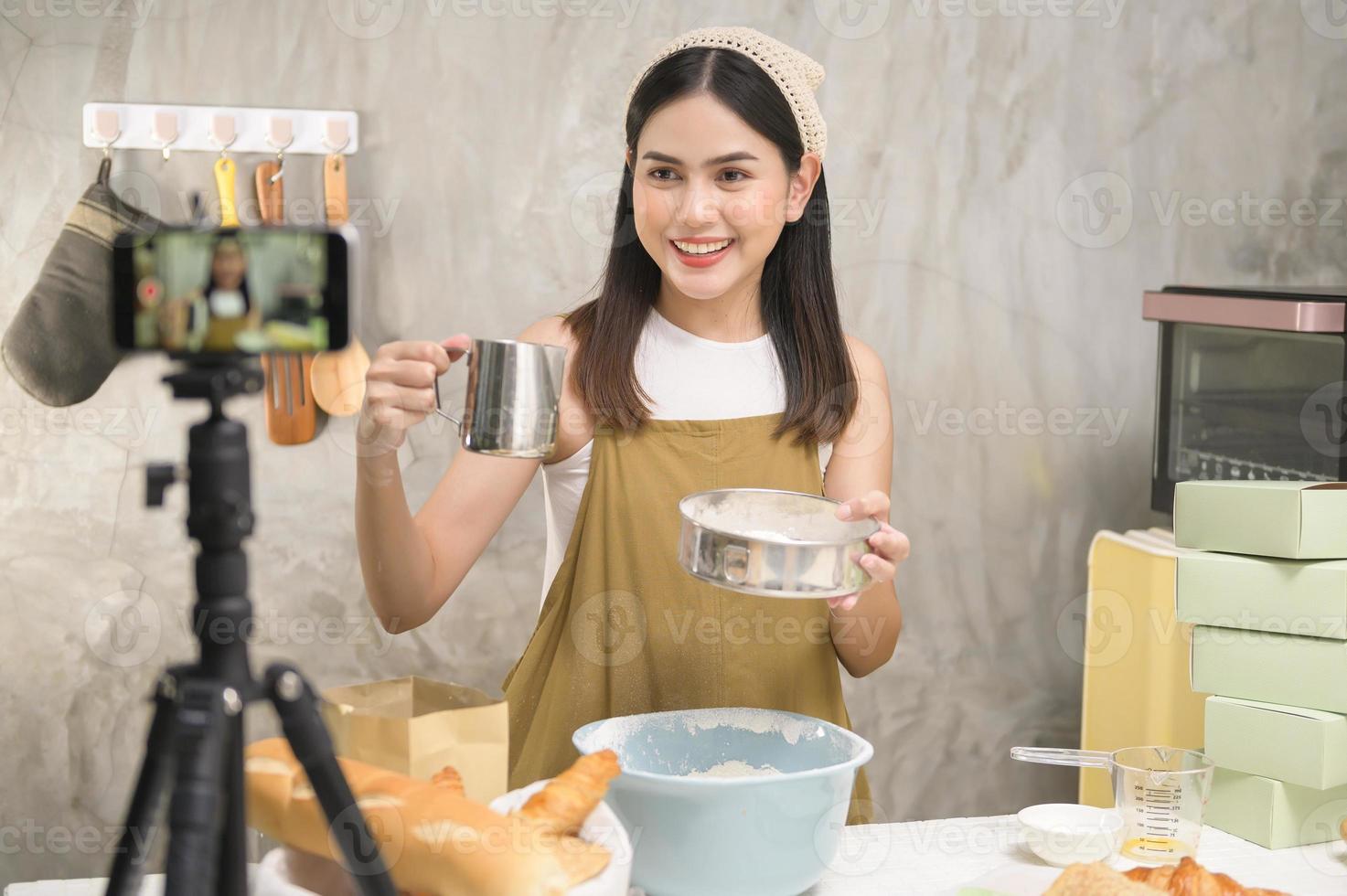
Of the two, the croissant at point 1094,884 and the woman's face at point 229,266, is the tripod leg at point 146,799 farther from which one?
the croissant at point 1094,884

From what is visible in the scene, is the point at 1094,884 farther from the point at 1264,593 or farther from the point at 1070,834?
the point at 1264,593

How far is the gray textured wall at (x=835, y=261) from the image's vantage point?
228cm

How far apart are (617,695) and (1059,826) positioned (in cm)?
54

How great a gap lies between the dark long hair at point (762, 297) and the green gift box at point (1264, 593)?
449 mm

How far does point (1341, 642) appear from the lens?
134 cm

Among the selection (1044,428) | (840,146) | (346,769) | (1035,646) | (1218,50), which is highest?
(1218,50)

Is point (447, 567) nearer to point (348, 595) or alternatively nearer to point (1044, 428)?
point (348, 595)

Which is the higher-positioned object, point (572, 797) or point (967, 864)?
point (572, 797)

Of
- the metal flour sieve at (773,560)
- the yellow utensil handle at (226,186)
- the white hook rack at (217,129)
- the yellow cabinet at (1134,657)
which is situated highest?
the white hook rack at (217,129)

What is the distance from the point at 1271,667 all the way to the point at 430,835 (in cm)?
97

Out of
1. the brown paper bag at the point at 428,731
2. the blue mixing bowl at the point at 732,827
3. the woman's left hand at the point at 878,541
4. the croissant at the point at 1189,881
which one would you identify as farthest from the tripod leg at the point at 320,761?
the croissant at the point at 1189,881

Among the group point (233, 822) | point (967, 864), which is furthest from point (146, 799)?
point (967, 864)

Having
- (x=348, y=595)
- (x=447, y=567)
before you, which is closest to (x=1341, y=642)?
(x=447, y=567)

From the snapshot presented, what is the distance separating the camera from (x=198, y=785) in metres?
0.63
